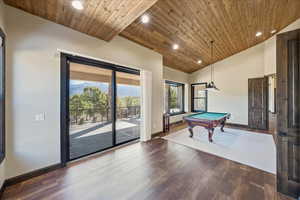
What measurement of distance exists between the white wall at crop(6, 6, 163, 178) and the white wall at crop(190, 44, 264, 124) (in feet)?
22.1

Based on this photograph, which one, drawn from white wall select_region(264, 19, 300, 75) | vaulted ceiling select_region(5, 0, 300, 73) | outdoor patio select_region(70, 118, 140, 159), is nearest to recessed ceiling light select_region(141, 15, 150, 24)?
vaulted ceiling select_region(5, 0, 300, 73)

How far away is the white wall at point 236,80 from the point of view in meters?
5.80

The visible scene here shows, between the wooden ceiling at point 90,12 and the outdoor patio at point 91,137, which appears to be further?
the outdoor patio at point 91,137

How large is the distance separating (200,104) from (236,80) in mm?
2285

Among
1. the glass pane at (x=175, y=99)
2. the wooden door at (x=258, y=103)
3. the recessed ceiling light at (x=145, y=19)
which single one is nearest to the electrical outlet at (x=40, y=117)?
the recessed ceiling light at (x=145, y=19)

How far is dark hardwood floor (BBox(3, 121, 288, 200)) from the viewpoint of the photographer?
188cm

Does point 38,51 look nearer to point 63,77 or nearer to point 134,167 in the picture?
point 63,77

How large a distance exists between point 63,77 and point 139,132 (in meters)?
3.03

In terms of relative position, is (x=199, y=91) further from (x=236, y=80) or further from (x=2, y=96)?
(x=2, y=96)

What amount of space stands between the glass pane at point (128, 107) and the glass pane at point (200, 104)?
467cm

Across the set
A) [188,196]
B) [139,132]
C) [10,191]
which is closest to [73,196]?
[10,191]

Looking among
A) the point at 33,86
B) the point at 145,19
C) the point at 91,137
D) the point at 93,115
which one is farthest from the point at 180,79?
the point at 33,86

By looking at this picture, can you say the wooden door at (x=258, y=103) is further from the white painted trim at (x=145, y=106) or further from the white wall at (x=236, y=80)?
the white painted trim at (x=145, y=106)

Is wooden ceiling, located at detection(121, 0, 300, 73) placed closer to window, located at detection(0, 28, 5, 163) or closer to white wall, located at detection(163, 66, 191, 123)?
white wall, located at detection(163, 66, 191, 123)
